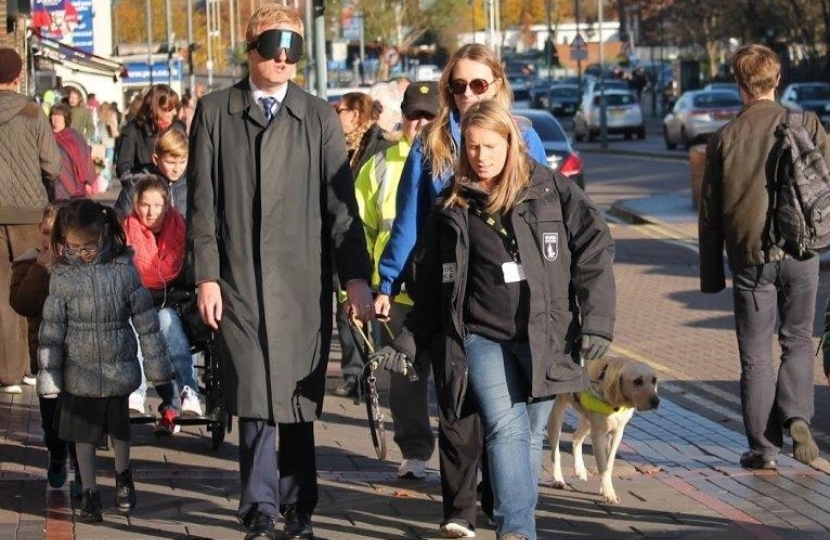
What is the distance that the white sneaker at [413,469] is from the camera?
8055 mm

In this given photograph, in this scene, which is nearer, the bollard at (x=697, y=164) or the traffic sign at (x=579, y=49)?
the bollard at (x=697, y=164)

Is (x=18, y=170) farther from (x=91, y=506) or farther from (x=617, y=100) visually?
(x=617, y=100)

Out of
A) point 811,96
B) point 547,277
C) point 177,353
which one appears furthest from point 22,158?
point 811,96

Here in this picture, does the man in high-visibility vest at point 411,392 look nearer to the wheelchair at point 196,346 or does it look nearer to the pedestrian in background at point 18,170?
the wheelchair at point 196,346

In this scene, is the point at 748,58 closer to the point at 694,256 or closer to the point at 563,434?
the point at 563,434

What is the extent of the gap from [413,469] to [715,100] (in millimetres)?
38375

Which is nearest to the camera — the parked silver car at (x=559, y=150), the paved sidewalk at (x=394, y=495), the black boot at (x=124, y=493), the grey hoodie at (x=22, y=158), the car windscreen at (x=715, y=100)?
the paved sidewalk at (x=394, y=495)

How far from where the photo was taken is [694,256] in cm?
1970

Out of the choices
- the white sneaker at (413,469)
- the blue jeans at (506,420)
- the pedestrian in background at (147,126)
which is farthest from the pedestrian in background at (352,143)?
the blue jeans at (506,420)

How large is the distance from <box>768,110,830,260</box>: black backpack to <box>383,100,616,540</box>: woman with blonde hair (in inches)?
83.6

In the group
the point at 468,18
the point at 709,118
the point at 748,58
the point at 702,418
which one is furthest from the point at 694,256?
the point at 468,18

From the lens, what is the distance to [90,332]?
700 centimetres

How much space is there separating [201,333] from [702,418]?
2.97m

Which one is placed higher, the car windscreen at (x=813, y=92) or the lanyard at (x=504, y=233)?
the lanyard at (x=504, y=233)
